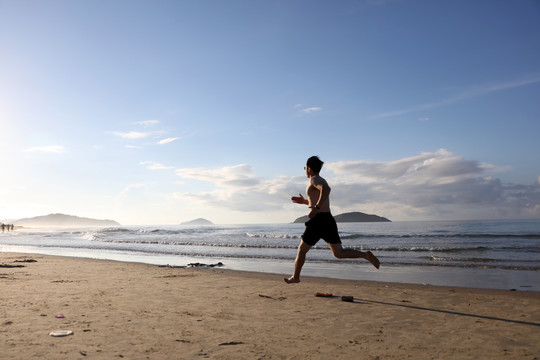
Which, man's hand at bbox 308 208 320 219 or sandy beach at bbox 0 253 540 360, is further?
man's hand at bbox 308 208 320 219

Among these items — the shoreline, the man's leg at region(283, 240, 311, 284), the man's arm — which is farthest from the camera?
the shoreline

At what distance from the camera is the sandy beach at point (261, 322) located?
3668 mm

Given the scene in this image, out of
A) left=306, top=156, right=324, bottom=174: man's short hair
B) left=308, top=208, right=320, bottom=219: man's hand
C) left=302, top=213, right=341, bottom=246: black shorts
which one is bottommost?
left=302, top=213, right=341, bottom=246: black shorts

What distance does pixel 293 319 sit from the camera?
5.01 metres

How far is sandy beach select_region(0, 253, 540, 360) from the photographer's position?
3668mm

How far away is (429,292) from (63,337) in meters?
6.28

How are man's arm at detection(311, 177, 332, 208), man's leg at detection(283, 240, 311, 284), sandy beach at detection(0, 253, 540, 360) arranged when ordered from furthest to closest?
man's leg at detection(283, 240, 311, 284) < man's arm at detection(311, 177, 332, 208) < sandy beach at detection(0, 253, 540, 360)

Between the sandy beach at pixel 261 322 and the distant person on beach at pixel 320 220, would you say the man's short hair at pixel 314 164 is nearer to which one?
the distant person on beach at pixel 320 220

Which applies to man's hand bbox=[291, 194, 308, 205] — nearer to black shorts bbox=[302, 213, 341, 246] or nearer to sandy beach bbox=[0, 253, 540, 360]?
black shorts bbox=[302, 213, 341, 246]

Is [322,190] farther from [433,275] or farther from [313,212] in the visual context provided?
[433,275]

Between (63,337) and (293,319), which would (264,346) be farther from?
(63,337)

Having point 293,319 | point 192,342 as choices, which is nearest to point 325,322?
point 293,319

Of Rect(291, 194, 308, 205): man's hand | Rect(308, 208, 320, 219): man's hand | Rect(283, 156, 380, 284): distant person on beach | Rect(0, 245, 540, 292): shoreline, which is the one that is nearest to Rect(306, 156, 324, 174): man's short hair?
Rect(283, 156, 380, 284): distant person on beach

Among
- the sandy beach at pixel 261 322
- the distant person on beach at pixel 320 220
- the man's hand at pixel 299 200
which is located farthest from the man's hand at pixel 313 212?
the sandy beach at pixel 261 322
